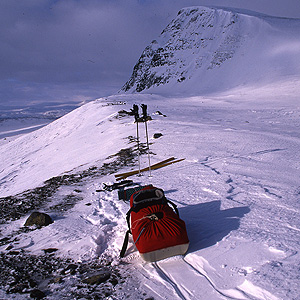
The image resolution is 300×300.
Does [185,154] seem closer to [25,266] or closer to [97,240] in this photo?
[97,240]

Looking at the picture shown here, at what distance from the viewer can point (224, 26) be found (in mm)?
70500

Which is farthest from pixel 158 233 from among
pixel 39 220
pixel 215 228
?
pixel 39 220

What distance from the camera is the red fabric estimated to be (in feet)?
9.35

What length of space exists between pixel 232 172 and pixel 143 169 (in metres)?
2.55

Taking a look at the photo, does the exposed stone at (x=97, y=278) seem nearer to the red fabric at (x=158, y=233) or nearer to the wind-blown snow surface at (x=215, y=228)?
the wind-blown snow surface at (x=215, y=228)

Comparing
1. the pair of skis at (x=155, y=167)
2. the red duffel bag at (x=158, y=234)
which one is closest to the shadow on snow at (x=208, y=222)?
the red duffel bag at (x=158, y=234)

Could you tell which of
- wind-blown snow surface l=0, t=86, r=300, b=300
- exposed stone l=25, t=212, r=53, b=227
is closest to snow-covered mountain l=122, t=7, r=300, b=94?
wind-blown snow surface l=0, t=86, r=300, b=300

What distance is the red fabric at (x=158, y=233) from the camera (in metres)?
2.85

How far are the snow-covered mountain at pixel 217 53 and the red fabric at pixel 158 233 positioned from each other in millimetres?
41951

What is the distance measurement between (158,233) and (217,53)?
218ft

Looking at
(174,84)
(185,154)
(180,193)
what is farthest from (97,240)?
(174,84)

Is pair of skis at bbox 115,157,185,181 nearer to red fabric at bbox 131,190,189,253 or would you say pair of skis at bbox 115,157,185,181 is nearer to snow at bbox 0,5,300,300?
snow at bbox 0,5,300,300

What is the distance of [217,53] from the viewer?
61688mm

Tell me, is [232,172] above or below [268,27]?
below
